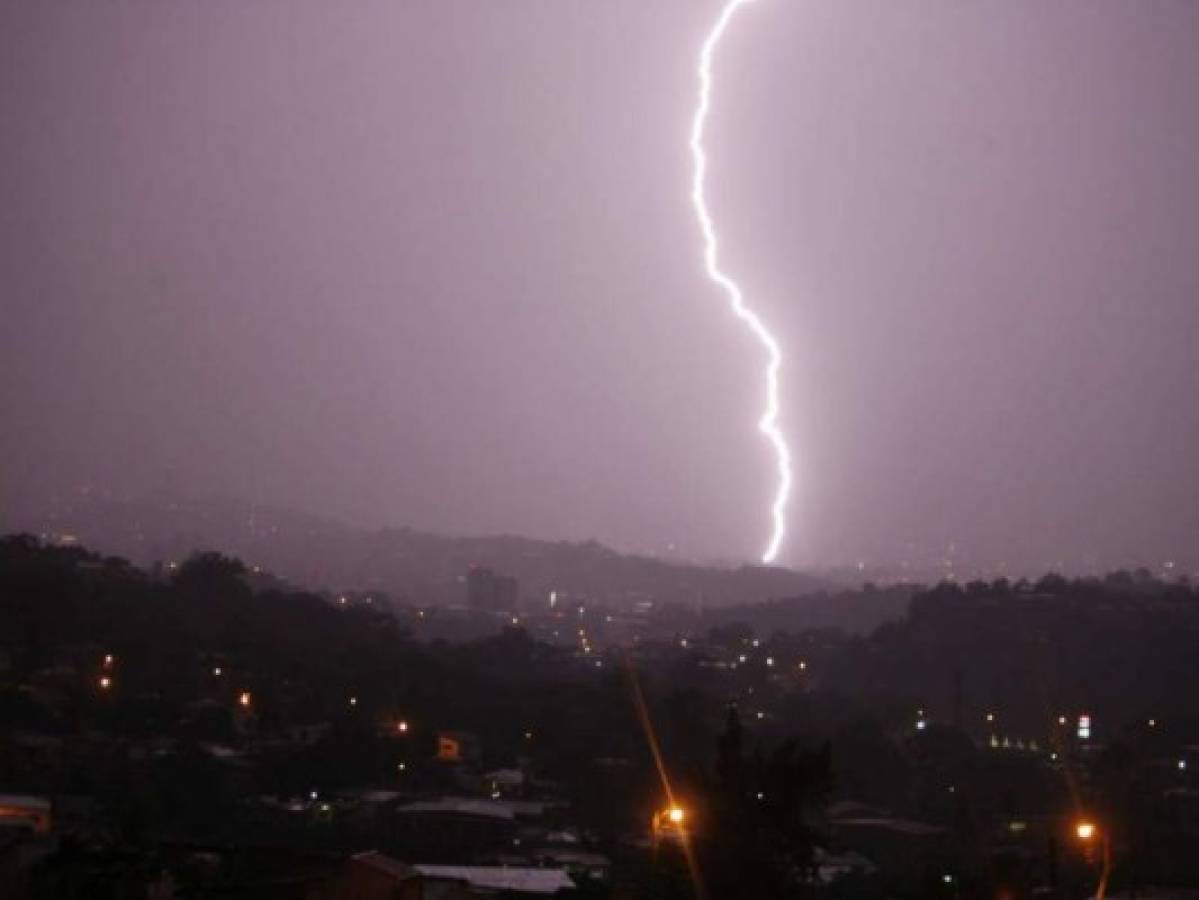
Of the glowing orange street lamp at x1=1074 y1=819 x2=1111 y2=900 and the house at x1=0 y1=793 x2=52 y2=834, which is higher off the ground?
the glowing orange street lamp at x1=1074 y1=819 x2=1111 y2=900

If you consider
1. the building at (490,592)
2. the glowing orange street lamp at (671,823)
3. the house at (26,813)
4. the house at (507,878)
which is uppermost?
the building at (490,592)

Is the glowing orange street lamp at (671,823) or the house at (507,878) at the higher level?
the glowing orange street lamp at (671,823)

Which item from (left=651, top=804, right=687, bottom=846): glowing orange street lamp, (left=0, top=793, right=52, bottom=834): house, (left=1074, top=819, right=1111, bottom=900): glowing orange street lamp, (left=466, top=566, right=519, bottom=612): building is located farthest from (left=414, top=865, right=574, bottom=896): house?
(left=466, top=566, right=519, bottom=612): building

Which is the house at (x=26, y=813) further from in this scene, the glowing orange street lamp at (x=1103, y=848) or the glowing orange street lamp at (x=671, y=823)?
the glowing orange street lamp at (x=1103, y=848)

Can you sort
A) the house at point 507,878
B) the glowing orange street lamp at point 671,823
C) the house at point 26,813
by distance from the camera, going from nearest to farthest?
the glowing orange street lamp at point 671,823 < the house at point 507,878 < the house at point 26,813

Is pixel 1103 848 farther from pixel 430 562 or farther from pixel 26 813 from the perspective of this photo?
pixel 430 562

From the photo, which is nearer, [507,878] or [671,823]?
[671,823]

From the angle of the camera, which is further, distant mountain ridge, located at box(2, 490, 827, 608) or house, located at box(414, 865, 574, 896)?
distant mountain ridge, located at box(2, 490, 827, 608)

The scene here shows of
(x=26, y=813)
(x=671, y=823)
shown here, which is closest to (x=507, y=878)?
(x=671, y=823)

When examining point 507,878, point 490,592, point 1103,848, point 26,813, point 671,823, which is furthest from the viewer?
point 490,592

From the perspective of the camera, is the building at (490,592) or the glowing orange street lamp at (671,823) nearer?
the glowing orange street lamp at (671,823)

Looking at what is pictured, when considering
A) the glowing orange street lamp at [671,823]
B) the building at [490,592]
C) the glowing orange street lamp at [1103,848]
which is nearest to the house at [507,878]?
the glowing orange street lamp at [671,823]

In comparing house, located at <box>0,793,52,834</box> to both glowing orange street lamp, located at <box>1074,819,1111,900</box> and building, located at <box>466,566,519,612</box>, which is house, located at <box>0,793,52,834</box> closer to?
glowing orange street lamp, located at <box>1074,819,1111,900</box>
